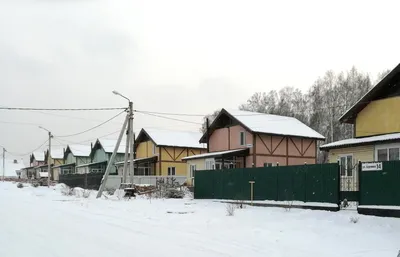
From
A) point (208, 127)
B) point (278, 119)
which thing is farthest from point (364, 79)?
point (208, 127)

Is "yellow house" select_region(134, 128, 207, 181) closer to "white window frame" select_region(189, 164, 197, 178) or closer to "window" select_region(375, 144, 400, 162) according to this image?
"white window frame" select_region(189, 164, 197, 178)

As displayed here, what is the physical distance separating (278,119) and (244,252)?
3233cm

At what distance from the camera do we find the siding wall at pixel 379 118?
76.4 ft

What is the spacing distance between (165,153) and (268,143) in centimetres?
1639

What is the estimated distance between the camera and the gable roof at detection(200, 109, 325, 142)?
36.3 metres

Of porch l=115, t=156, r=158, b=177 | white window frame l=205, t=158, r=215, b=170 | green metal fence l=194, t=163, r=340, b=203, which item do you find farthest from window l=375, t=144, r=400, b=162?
porch l=115, t=156, r=158, b=177

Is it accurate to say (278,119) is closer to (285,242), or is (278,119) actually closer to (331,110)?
(331,110)

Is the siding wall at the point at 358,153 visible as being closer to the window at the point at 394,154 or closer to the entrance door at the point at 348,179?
the entrance door at the point at 348,179

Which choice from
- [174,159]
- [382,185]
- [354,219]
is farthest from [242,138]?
[354,219]

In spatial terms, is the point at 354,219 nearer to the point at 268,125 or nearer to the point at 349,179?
the point at 349,179

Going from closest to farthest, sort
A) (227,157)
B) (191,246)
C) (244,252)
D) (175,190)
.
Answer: (244,252), (191,246), (175,190), (227,157)

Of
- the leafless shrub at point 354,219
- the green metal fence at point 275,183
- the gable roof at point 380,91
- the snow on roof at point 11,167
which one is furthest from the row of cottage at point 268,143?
the snow on roof at point 11,167

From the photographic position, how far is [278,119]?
41.4 meters

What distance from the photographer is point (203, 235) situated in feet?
41.5
